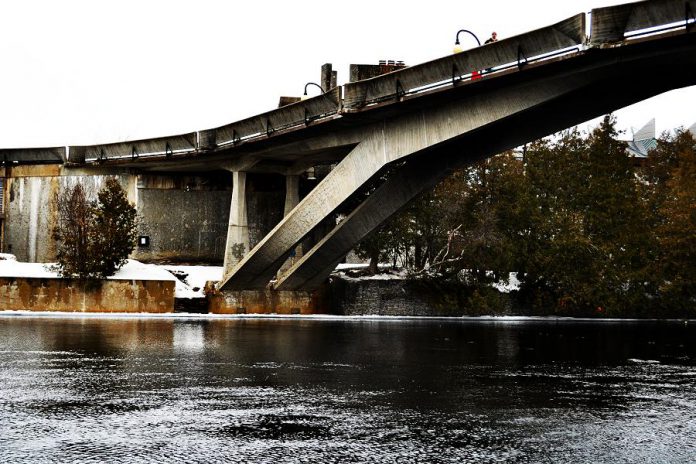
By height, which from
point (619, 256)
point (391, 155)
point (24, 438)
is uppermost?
point (391, 155)

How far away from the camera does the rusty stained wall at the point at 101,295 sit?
38.8m

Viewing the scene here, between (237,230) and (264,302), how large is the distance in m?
3.37

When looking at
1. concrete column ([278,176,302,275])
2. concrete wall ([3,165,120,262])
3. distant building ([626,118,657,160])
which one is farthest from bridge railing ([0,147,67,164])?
distant building ([626,118,657,160])

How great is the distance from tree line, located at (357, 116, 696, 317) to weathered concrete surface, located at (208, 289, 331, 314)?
17.9 feet

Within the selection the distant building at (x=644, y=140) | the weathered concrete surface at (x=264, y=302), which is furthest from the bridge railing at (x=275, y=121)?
the distant building at (x=644, y=140)

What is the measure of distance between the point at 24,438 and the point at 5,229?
40.5 m

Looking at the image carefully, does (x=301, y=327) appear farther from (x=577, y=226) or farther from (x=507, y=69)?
(x=577, y=226)

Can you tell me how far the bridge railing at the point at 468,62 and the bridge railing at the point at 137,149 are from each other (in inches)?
437

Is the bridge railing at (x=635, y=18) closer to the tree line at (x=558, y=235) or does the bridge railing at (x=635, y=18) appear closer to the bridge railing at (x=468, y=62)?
the bridge railing at (x=468, y=62)

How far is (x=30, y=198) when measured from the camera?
1876 inches

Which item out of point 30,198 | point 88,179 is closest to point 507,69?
point 88,179

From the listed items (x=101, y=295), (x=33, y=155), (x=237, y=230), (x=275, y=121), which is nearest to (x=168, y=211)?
(x=237, y=230)

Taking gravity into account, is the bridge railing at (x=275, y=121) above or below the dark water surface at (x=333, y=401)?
above

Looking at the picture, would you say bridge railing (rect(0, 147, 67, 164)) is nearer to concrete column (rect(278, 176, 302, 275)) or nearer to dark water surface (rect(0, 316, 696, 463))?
concrete column (rect(278, 176, 302, 275))
